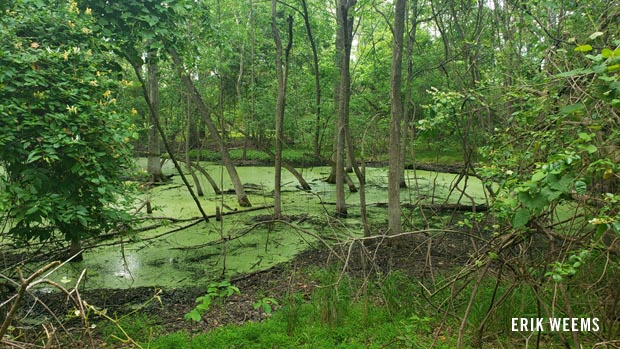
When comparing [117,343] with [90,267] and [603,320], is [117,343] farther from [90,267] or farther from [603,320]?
[603,320]

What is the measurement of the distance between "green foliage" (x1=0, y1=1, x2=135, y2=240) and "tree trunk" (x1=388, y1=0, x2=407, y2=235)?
301 cm

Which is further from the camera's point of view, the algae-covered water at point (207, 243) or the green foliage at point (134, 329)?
the algae-covered water at point (207, 243)

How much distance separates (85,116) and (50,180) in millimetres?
585

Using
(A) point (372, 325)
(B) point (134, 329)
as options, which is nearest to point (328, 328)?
(A) point (372, 325)

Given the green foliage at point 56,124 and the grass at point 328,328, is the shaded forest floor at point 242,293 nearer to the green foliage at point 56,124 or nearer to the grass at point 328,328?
the grass at point 328,328

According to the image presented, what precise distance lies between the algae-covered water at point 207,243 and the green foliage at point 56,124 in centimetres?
97

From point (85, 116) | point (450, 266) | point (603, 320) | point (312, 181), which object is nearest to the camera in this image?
point (603, 320)

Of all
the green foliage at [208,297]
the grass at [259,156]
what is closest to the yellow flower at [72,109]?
the green foliage at [208,297]

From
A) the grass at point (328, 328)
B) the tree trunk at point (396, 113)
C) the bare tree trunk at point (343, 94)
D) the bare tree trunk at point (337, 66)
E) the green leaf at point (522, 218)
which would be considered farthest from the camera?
the bare tree trunk at point (337, 66)

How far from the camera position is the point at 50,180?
3064 mm

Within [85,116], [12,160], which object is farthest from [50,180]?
[85,116]

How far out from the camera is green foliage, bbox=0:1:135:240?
9.25 ft

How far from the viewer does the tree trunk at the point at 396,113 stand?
4.79 meters

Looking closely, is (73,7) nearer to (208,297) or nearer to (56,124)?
(56,124)
